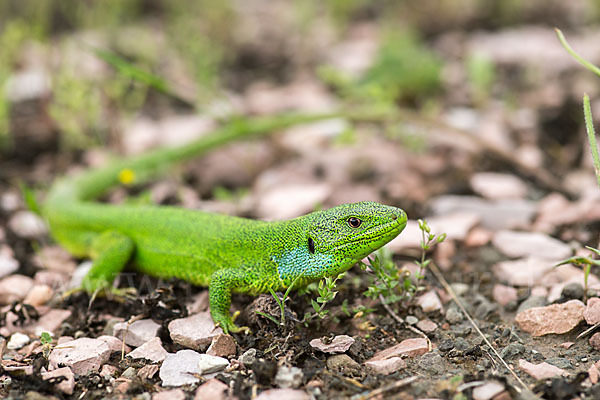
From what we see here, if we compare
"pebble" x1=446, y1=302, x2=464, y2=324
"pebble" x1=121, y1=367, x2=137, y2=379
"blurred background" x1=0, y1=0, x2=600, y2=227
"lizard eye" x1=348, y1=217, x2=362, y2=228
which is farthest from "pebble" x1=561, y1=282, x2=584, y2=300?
"pebble" x1=121, y1=367, x2=137, y2=379

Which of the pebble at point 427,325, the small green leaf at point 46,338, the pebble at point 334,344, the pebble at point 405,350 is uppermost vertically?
the small green leaf at point 46,338

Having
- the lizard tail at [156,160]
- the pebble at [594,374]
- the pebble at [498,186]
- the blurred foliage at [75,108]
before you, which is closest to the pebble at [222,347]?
the pebble at [594,374]

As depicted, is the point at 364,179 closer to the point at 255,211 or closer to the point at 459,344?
the point at 255,211

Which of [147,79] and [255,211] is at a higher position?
[147,79]

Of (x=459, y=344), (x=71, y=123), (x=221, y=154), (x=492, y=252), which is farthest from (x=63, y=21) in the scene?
(x=459, y=344)

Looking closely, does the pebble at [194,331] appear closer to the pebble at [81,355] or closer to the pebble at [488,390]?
the pebble at [81,355]

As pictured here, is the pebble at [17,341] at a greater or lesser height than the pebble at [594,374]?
greater
